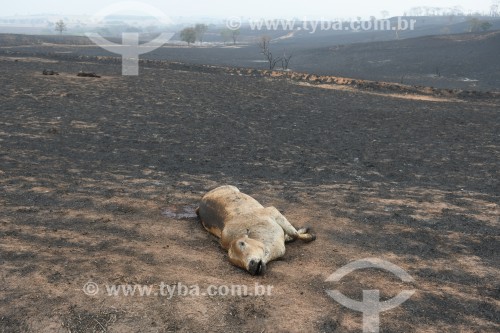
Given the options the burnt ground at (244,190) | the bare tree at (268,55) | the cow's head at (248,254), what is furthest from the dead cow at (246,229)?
the bare tree at (268,55)

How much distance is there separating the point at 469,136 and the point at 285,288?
15640mm

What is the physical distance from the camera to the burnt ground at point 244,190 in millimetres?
5363

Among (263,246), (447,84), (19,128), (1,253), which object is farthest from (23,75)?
(447,84)

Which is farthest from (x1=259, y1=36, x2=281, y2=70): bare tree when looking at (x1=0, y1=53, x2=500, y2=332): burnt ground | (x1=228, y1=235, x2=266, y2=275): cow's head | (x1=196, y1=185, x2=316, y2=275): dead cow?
(x1=228, y1=235, x2=266, y2=275): cow's head

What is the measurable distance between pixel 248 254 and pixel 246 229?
0.64 metres

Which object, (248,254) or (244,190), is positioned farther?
(244,190)

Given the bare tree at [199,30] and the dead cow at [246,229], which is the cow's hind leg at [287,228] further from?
the bare tree at [199,30]

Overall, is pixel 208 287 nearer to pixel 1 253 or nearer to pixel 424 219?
pixel 1 253

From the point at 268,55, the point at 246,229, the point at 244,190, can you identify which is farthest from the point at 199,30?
the point at 246,229

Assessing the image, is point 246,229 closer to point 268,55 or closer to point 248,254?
point 248,254

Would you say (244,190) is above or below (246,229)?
below

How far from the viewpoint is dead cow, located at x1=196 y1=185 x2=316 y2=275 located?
615 cm

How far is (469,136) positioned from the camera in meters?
18.2

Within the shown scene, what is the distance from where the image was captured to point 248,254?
610 cm
